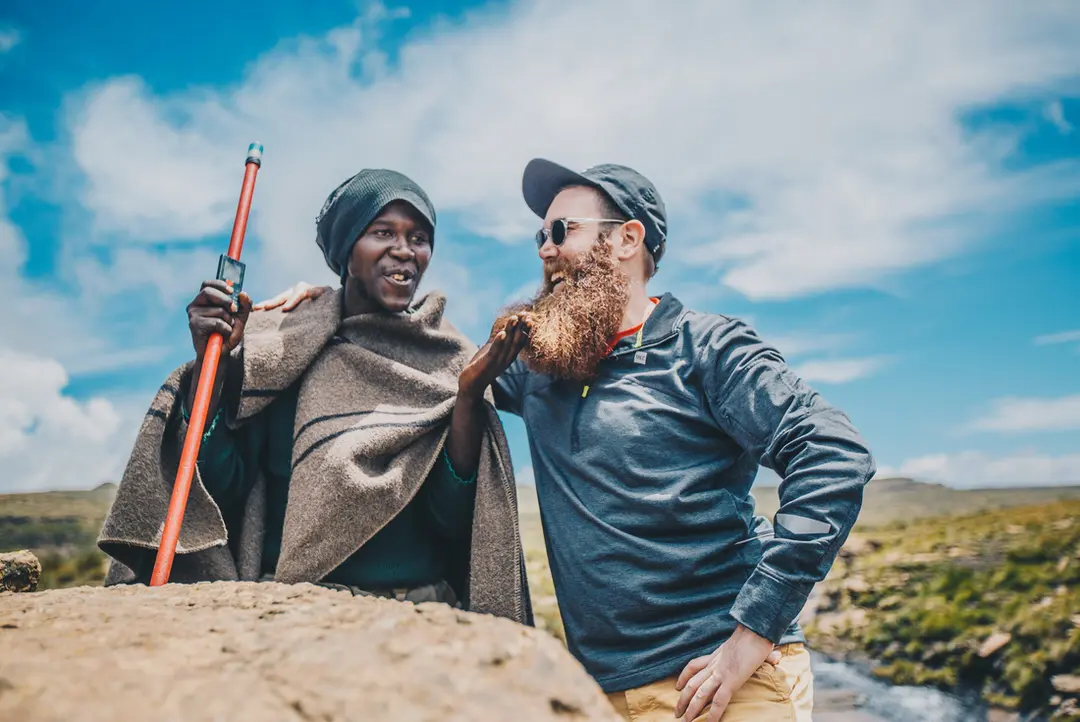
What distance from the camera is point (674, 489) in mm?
2383

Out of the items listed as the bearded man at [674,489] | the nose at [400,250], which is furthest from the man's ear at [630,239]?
the nose at [400,250]

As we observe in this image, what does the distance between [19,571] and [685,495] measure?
246 centimetres

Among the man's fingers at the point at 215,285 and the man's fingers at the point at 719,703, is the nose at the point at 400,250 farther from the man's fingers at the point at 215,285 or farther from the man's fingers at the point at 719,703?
the man's fingers at the point at 719,703

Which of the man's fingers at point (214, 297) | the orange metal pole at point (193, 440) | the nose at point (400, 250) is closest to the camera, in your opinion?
the orange metal pole at point (193, 440)

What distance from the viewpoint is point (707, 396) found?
250 centimetres

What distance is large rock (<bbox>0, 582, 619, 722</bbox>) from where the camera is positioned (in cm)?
101

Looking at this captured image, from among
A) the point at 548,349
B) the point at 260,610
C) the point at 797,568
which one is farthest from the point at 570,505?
the point at 260,610

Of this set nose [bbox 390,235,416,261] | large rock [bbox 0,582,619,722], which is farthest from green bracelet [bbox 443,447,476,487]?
large rock [bbox 0,582,619,722]

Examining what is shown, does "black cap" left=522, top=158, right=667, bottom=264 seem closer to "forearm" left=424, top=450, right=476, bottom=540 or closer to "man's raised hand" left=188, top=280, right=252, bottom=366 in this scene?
"forearm" left=424, top=450, right=476, bottom=540

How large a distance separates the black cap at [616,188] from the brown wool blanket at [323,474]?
848mm

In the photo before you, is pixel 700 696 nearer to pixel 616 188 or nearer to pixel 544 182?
pixel 616 188

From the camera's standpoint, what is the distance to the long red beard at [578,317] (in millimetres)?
2643

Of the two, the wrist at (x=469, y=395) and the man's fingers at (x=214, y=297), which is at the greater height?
the man's fingers at (x=214, y=297)

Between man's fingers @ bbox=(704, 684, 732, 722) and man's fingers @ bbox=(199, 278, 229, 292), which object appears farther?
man's fingers @ bbox=(199, 278, 229, 292)
